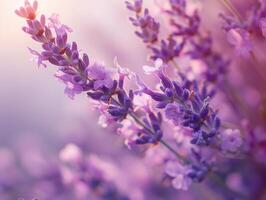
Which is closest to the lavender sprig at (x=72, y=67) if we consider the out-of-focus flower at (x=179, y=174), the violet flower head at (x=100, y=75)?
the violet flower head at (x=100, y=75)

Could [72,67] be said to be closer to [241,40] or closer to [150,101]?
[150,101]

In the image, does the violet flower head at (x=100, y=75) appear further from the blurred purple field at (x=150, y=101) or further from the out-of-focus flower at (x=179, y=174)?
the out-of-focus flower at (x=179, y=174)

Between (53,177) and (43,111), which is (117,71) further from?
(43,111)

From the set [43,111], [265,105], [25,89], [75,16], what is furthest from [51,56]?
[25,89]

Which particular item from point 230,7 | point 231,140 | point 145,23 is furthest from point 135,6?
point 231,140

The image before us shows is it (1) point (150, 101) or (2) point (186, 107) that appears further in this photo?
(1) point (150, 101)

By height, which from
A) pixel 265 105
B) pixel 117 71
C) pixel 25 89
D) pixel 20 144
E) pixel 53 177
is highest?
pixel 117 71

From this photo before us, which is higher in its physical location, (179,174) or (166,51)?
(166,51)

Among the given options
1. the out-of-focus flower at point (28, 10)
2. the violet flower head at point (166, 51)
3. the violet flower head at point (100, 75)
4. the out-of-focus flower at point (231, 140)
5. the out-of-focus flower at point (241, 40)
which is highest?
the out-of-focus flower at point (28, 10)
